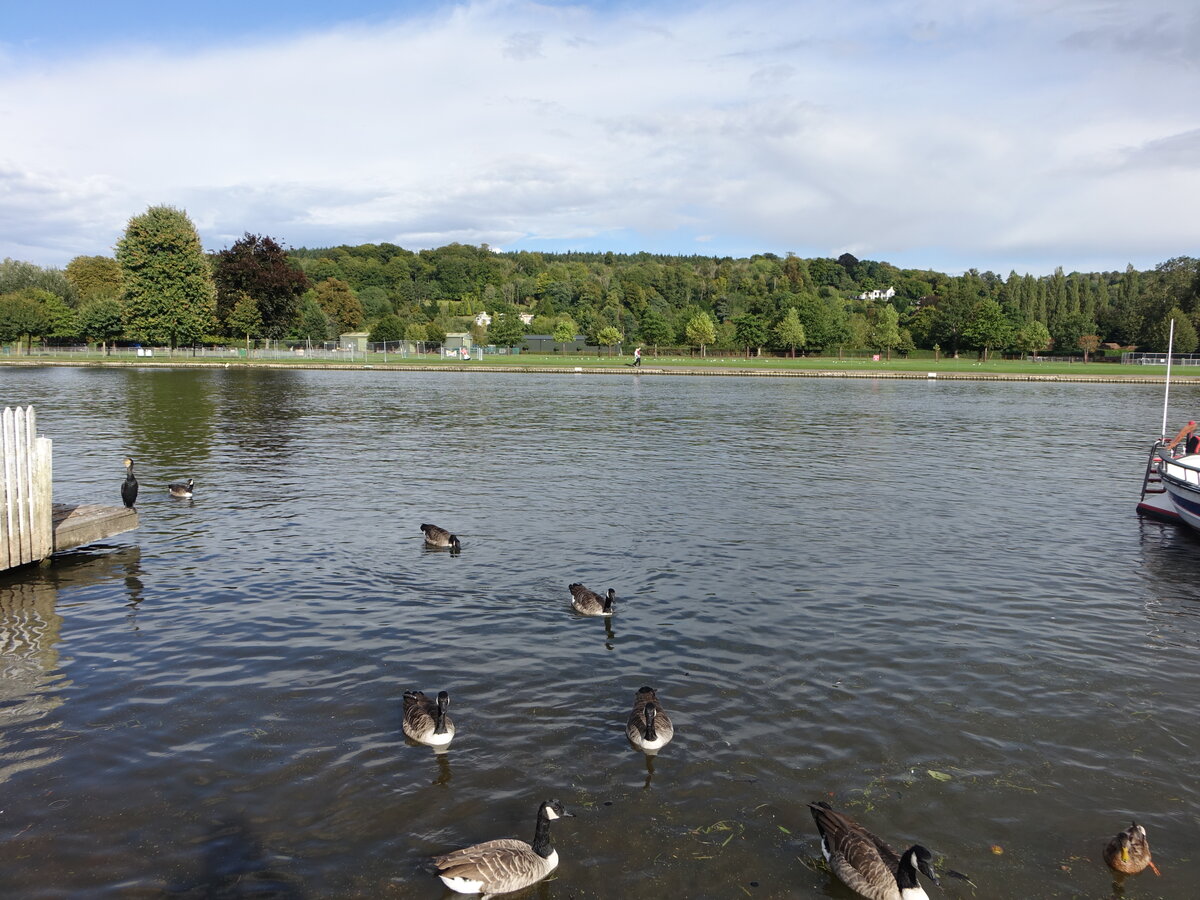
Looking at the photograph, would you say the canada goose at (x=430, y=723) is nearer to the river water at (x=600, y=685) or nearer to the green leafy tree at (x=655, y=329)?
the river water at (x=600, y=685)

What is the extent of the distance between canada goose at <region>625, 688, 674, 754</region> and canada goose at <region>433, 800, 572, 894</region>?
2.25 metres

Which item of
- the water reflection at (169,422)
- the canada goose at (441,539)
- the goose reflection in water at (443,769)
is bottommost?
the goose reflection in water at (443,769)

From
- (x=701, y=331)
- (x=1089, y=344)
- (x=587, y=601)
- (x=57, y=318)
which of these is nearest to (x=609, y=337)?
(x=701, y=331)

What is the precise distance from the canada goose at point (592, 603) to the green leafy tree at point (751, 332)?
13562cm

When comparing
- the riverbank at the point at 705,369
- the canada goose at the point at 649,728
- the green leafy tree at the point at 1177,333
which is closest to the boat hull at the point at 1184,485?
the canada goose at the point at 649,728

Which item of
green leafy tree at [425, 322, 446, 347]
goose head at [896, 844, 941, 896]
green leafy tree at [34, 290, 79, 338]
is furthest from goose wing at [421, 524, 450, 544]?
green leafy tree at [425, 322, 446, 347]

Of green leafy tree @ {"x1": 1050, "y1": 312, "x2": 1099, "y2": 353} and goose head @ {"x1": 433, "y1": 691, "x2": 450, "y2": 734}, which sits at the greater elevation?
green leafy tree @ {"x1": 1050, "y1": 312, "x2": 1099, "y2": 353}

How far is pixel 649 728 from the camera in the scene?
9594 millimetres

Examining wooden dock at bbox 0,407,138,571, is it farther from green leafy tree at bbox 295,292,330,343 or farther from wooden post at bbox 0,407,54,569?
green leafy tree at bbox 295,292,330,343

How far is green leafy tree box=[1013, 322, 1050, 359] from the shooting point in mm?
141875

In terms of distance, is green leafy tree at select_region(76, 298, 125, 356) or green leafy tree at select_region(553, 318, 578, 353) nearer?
green leafy tree at select_region(76, 298, 125, 356)

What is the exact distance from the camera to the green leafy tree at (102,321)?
11788cm

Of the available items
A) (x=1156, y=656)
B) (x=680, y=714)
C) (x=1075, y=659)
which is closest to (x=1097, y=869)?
(x=680, y=714)

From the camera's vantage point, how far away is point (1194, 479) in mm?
20969
